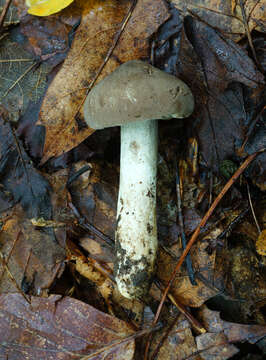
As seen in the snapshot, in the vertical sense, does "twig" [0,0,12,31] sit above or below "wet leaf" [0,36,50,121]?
above

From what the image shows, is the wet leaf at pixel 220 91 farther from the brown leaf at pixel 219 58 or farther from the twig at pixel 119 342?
the twig at pixel 119 342

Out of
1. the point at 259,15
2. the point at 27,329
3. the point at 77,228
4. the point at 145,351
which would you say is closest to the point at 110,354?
the point at 145,351

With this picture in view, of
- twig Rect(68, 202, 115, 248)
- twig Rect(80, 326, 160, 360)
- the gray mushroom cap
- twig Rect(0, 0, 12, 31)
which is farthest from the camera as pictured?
twig Rect(68, 202, 115, 248)

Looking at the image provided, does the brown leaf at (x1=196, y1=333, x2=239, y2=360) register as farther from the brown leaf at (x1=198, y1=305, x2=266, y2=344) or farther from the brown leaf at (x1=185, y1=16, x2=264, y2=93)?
the brown leaf at (x1=185, y1=16, x2=264, y2=93)

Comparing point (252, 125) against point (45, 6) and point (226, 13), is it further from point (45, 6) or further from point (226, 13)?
point (45, 6)

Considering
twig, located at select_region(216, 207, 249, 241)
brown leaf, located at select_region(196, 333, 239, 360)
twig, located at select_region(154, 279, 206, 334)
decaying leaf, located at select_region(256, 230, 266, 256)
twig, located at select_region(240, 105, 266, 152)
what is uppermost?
twig, located at select_region(240, 105, 266, 152)

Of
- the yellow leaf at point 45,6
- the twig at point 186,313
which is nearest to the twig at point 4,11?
the yellow leaf at point 45,6

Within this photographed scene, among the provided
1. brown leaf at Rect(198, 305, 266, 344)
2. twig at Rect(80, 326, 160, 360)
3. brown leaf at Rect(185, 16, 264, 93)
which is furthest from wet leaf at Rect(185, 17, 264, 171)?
twig at Rect(80, 326, 160, 360)

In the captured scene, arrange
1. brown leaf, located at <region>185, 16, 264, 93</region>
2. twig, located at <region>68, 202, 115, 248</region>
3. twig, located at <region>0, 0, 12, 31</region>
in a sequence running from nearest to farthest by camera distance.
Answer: brown leaf, located at <region>185, 16, 264, 93</region>
twig, located at <region>0, 0, 12, 31</region>
twig, located at <region>68, 202, 115, 248</region>
